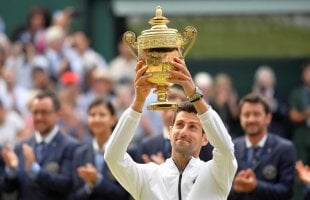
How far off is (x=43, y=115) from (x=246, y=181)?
2.33 meters

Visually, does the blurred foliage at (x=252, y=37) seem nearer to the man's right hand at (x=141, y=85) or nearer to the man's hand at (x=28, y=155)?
the man's hand at (x=28, y=155)

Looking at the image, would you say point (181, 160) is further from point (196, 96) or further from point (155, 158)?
point (155, 158)

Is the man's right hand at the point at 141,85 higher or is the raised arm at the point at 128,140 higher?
the man's right hand at the point at 141,85

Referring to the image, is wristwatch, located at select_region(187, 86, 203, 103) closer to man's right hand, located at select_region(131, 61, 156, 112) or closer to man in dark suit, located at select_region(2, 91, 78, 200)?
man's right hand, located at select_region(131, 61, 156, 112)

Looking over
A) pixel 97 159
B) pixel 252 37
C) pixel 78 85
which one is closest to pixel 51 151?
pixel 97 159

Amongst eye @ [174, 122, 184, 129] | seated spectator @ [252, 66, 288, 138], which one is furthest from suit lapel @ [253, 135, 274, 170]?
seated spectator @ [252, 66, 288, 138]

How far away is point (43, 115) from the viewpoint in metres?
11.8

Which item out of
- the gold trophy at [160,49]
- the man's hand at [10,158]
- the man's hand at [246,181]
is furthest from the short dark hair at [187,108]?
the man's hand at [10,158]

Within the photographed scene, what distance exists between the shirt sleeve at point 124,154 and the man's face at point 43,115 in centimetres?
340

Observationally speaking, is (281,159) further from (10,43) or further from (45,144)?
(10,43)

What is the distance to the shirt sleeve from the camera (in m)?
8.24

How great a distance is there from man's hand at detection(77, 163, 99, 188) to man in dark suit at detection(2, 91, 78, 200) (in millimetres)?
310

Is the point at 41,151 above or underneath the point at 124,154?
Result: underneath

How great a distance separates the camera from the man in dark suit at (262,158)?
1107cm
